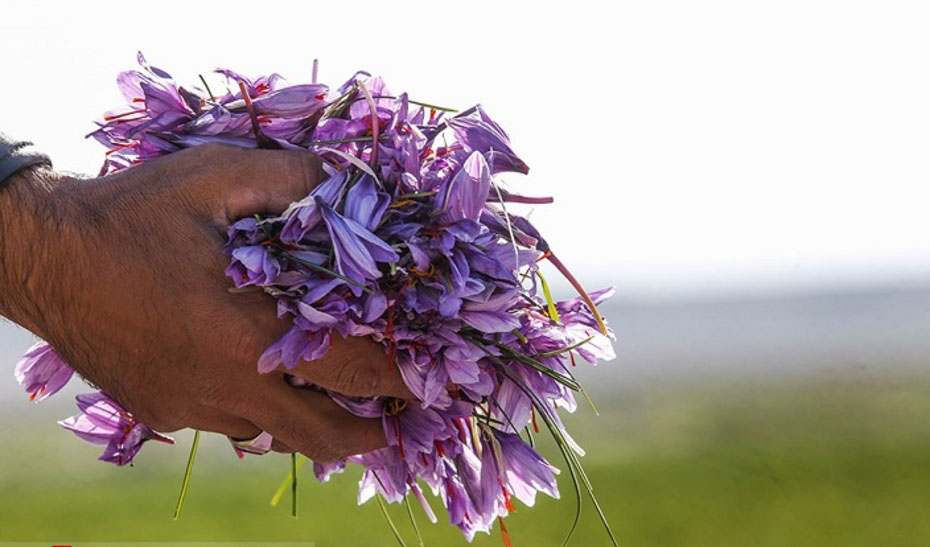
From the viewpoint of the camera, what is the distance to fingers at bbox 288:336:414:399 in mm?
1792

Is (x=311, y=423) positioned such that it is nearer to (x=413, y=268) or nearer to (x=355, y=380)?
(x=355, y=380)

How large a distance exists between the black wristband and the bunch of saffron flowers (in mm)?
161

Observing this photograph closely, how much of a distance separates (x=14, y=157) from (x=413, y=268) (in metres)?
0.67

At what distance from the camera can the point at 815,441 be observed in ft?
30.3

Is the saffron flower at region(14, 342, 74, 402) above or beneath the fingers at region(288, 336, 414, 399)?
beneath

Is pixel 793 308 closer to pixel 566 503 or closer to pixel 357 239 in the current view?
pixel 566 503

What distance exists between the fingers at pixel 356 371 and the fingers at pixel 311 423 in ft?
0.24

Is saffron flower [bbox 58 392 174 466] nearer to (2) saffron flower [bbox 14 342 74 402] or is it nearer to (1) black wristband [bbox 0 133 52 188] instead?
(2) saffron flower [bbox 14 342 74 402]

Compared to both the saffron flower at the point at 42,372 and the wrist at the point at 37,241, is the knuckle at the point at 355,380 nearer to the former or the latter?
the wrist at the point at 37,241

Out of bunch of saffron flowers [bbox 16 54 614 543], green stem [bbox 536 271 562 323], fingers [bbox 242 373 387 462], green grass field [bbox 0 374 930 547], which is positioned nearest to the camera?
bunch of saffron flowers [bbox 16 54 614 543]

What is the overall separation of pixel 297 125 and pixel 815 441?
8.27m

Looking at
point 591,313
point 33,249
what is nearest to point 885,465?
point 591,313

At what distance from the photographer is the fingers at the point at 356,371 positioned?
1.79 metres

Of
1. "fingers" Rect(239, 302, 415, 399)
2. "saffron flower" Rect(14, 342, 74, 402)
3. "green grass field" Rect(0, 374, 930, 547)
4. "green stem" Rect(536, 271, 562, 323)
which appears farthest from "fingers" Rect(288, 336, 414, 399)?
"green grass field" Rect(0, 374, 930, 547)
